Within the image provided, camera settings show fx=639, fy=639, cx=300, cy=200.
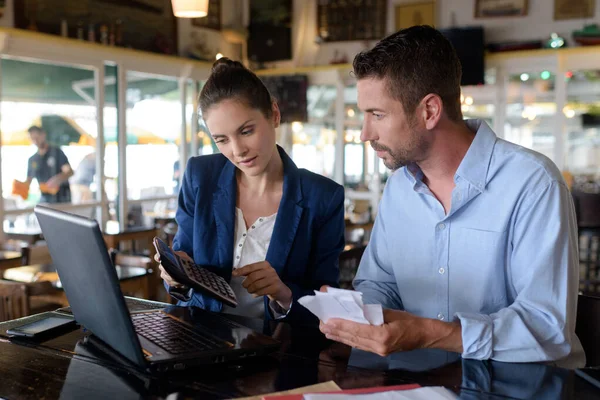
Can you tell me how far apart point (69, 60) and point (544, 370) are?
6402 mm

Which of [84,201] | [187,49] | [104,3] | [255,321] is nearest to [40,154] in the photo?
[84,201]

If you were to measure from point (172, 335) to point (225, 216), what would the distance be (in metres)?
0.64

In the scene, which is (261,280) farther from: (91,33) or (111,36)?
(111,36)

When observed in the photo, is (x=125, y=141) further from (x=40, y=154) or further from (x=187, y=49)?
(x=187, y=49)

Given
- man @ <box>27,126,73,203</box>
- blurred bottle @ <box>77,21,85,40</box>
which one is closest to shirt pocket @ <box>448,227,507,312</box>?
man @ <box>27,126,73,203</box>

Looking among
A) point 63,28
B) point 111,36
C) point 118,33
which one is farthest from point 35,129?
point 118,33

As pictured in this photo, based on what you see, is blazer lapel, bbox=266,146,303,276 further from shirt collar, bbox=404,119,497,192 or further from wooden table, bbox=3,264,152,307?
wooden table, bbox=3,264,152,307

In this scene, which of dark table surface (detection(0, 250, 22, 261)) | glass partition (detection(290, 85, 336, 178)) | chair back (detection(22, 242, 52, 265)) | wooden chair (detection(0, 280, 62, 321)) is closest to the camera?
wooden chair (detection(0, 280, 62, 321))

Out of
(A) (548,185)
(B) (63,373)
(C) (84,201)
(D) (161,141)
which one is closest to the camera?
(B) (63,373)

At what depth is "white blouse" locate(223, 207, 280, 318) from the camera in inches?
78.8

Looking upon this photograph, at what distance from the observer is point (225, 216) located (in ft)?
6.76

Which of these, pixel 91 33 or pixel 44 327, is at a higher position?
pixel 91 33

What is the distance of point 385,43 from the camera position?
1710 mm

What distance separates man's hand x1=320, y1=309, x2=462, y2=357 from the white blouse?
0.65 m
